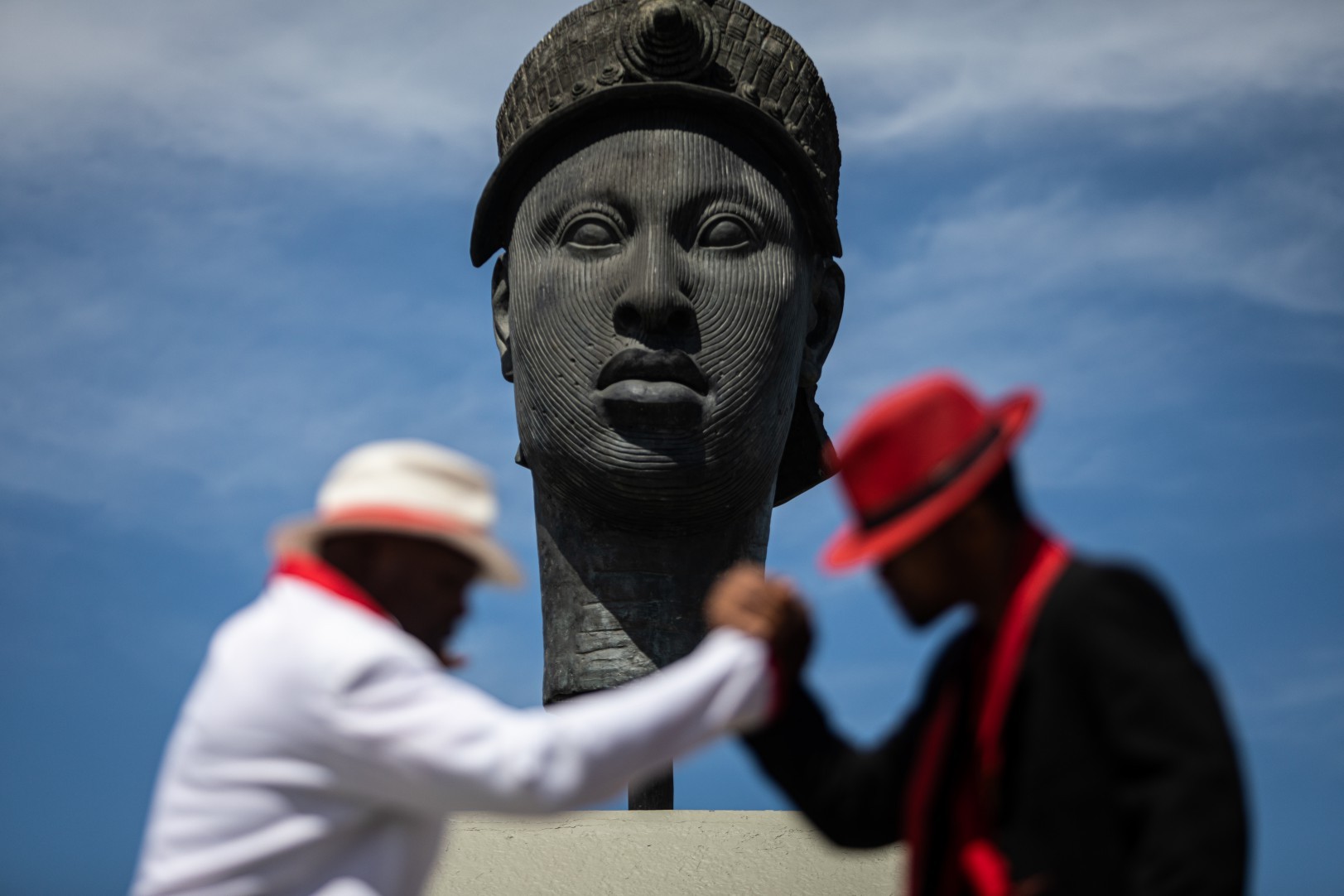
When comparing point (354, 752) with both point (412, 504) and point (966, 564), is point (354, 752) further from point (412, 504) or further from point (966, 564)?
→ point (966, 564)

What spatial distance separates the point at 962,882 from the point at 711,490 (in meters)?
4.22

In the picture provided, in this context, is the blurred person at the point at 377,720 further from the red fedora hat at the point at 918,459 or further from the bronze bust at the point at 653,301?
the bronze bust at the point at 653,301

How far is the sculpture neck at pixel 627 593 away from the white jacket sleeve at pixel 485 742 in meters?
4.16

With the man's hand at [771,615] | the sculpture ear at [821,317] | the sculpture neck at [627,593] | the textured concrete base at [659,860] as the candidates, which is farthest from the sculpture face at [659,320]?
the man's hand at [771,615]

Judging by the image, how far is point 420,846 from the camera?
2738 mm

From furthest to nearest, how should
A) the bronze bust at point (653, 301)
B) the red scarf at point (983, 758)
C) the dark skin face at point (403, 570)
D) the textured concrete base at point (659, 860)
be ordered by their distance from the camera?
the bronze bust at point (653, 301), the textured concrete base at point (659, 860), the dark skin face at point (403, 570), the red scarf at point (983, 758)

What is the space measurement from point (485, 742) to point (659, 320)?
164 inches

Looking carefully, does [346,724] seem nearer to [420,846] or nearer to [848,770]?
[420,846]

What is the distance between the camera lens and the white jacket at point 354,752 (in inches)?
101

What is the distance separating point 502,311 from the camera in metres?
7.62

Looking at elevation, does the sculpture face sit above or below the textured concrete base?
above

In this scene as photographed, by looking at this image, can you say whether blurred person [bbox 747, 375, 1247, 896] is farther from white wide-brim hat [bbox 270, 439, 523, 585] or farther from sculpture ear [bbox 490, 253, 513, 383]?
sculpture ear [bbox 490, 253, 513, 383]

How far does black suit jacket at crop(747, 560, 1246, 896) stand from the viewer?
2.29 m

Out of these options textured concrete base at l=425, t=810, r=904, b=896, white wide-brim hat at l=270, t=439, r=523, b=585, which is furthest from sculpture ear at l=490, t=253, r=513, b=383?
white wide-brim hat at l=270, t=439, r=523, b=585
